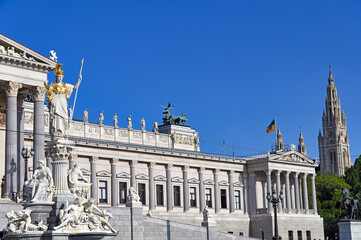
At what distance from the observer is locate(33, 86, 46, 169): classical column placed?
4500 cm

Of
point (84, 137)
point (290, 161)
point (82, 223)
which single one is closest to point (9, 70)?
→ point (84, 137)

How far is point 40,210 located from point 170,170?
45.6m

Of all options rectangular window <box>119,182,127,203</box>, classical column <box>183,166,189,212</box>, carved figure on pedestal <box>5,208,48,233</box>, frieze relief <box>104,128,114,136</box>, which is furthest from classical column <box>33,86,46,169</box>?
classical column <box>183,166,189,212</box>

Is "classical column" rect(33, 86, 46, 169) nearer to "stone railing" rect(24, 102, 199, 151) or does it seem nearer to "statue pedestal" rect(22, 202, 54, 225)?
"stone railing" rect(24, 102, 199, 151)

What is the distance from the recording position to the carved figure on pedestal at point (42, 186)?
25.1 meters

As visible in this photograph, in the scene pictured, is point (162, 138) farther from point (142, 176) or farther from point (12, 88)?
point (12, 88)

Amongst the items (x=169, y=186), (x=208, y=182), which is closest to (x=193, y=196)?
(x=208, y=182)

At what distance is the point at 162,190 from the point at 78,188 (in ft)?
142

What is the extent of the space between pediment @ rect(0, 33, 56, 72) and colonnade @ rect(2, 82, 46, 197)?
1.63m

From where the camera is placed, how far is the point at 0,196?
143ft

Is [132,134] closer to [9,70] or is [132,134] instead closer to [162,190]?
[162,190]

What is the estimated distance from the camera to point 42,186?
25.1 metres

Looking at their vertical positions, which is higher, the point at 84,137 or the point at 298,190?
the point at 84,137

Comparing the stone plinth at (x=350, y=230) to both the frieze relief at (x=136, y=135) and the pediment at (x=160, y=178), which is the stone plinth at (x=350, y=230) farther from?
the frieze relief at (x=136, y=135)
